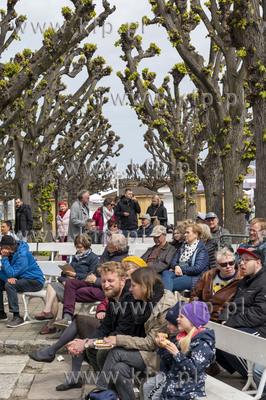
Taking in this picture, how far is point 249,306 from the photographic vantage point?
20.3ft

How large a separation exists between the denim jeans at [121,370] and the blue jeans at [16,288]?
144 inches

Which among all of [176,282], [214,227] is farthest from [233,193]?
[176,282]

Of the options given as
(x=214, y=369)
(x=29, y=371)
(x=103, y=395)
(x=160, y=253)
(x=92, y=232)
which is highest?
(x=92, y=232)

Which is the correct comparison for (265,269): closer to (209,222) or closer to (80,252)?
(80,252)

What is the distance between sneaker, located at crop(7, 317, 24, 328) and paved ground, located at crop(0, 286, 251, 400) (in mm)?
84

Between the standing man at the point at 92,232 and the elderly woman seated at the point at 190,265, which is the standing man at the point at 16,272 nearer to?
the elderly woman seated at the point at 190,265

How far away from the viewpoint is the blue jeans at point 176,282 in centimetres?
866

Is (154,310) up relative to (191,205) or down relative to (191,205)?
down

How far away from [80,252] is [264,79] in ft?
12.5

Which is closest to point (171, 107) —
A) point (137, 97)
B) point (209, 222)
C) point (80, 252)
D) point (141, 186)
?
point (137, 97)

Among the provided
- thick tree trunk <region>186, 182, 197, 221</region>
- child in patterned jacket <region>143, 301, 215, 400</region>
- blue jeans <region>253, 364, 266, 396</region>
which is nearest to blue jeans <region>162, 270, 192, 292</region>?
blue jeans <region>253, 364, 266, 396</region>

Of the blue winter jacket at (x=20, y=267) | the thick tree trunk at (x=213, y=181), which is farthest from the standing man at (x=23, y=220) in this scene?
the blue winter jacket at (x=20, y=267)

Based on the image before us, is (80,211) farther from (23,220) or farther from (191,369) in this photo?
(191,369)

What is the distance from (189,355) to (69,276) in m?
4.24
